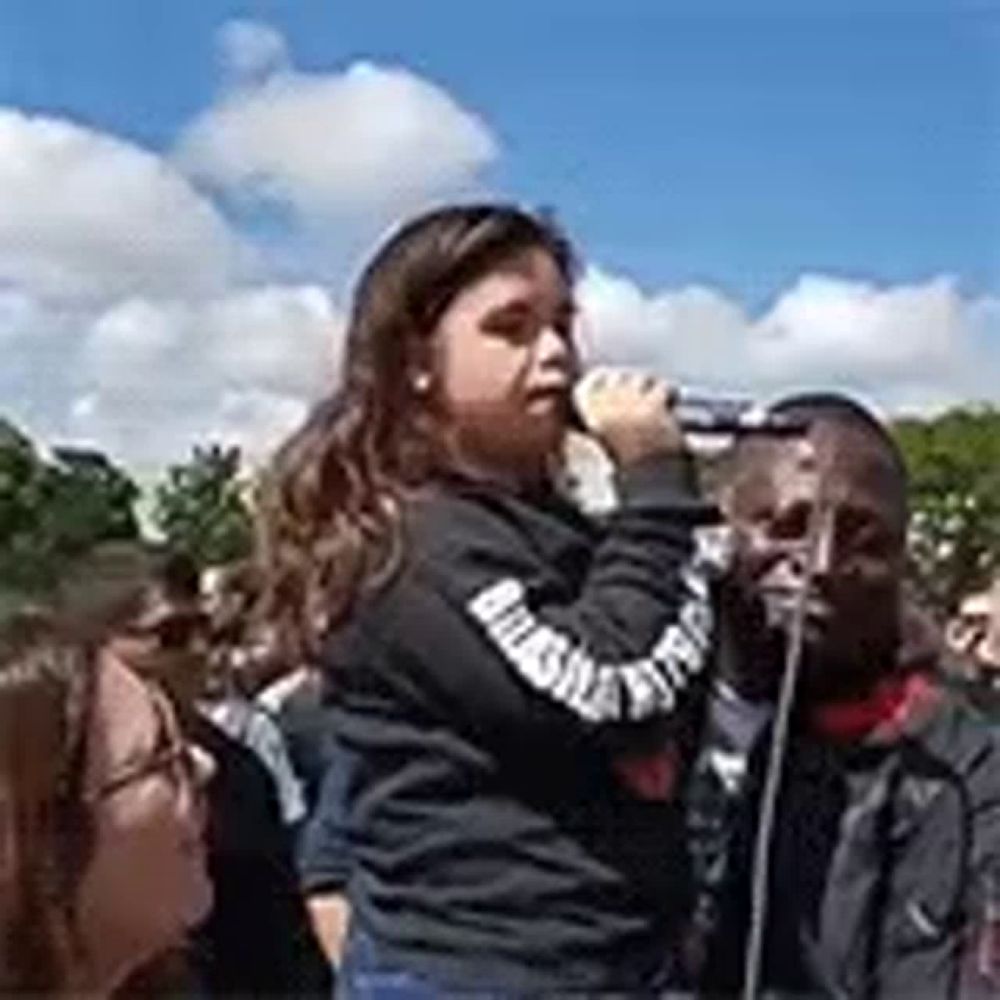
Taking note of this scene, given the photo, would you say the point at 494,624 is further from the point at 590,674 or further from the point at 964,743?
the point at 964,743

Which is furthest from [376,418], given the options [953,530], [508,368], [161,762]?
[953,530]

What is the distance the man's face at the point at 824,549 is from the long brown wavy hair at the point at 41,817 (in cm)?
68

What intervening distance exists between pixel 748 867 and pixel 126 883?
2.15 feet

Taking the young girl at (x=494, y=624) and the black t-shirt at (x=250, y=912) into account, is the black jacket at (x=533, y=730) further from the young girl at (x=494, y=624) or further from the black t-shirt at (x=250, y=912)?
the black t-shirt at (x=250, y=912)

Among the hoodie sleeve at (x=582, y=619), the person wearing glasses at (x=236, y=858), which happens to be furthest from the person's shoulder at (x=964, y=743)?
the person wearing glasses at (x=236, y=858)

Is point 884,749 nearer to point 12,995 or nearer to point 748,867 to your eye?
point 748,867

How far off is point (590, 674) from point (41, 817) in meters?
0.52

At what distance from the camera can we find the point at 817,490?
1.88m

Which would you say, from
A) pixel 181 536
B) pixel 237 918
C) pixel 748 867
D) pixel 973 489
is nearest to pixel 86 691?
pixel 748 867

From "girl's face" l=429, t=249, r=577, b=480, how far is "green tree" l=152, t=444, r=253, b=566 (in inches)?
11.6

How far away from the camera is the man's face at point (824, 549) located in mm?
1859

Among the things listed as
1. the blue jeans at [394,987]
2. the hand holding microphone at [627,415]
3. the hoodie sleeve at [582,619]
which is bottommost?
the blue jeans at [394,987]

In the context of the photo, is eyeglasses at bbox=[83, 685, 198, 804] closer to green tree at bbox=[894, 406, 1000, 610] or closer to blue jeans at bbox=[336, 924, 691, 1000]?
blue jeans at bbox=[336, 924, 691, 1000]

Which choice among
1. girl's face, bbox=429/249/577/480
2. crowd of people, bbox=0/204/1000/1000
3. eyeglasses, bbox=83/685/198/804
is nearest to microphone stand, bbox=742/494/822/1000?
crowd of people, bbox=0/204/1000/1000
